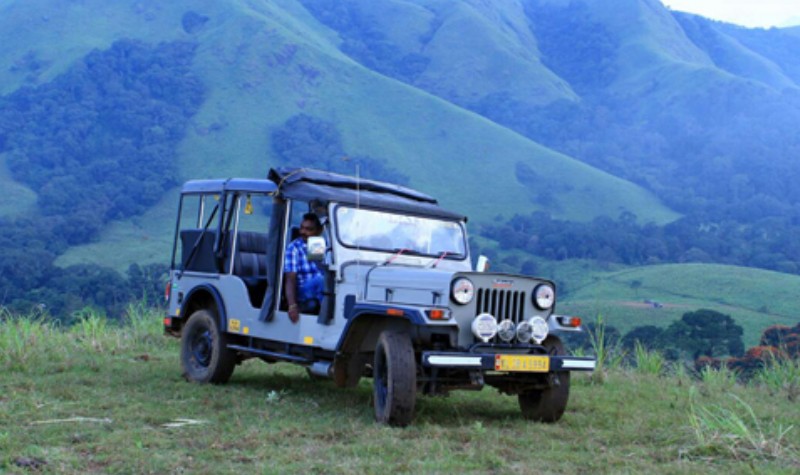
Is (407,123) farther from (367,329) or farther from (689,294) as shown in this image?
(367,329)

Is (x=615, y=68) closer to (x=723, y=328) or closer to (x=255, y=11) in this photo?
(x=255, y=11)

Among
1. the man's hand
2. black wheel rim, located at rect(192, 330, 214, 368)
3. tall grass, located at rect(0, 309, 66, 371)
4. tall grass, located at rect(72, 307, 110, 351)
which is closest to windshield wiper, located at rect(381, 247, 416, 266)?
the man's hand

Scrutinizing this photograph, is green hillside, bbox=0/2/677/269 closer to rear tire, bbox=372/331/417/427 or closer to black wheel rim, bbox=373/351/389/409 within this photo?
black wheel rim, bbox=373/351/389/409

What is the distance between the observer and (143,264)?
68.7m

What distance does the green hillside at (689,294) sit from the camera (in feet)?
181

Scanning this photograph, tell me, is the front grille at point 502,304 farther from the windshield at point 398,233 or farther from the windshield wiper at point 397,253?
the windshield at point 398,233

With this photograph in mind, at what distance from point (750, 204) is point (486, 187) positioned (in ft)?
117

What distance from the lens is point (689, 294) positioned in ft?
219

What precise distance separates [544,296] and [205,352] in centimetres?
393

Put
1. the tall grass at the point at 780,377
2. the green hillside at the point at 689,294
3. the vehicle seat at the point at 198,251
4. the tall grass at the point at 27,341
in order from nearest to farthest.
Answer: the vehicle seat at the point at 198,251, the tall grass at the point at 27,341, the tall grass at the point at 780,377, the green hillside at the point at 689,294

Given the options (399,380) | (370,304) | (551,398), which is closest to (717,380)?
(551,398)

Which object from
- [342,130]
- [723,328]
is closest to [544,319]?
[723,328]

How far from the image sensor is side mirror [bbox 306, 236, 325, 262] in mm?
8219

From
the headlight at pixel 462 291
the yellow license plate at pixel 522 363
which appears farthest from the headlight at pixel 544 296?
the headlight at pixel 462 291
